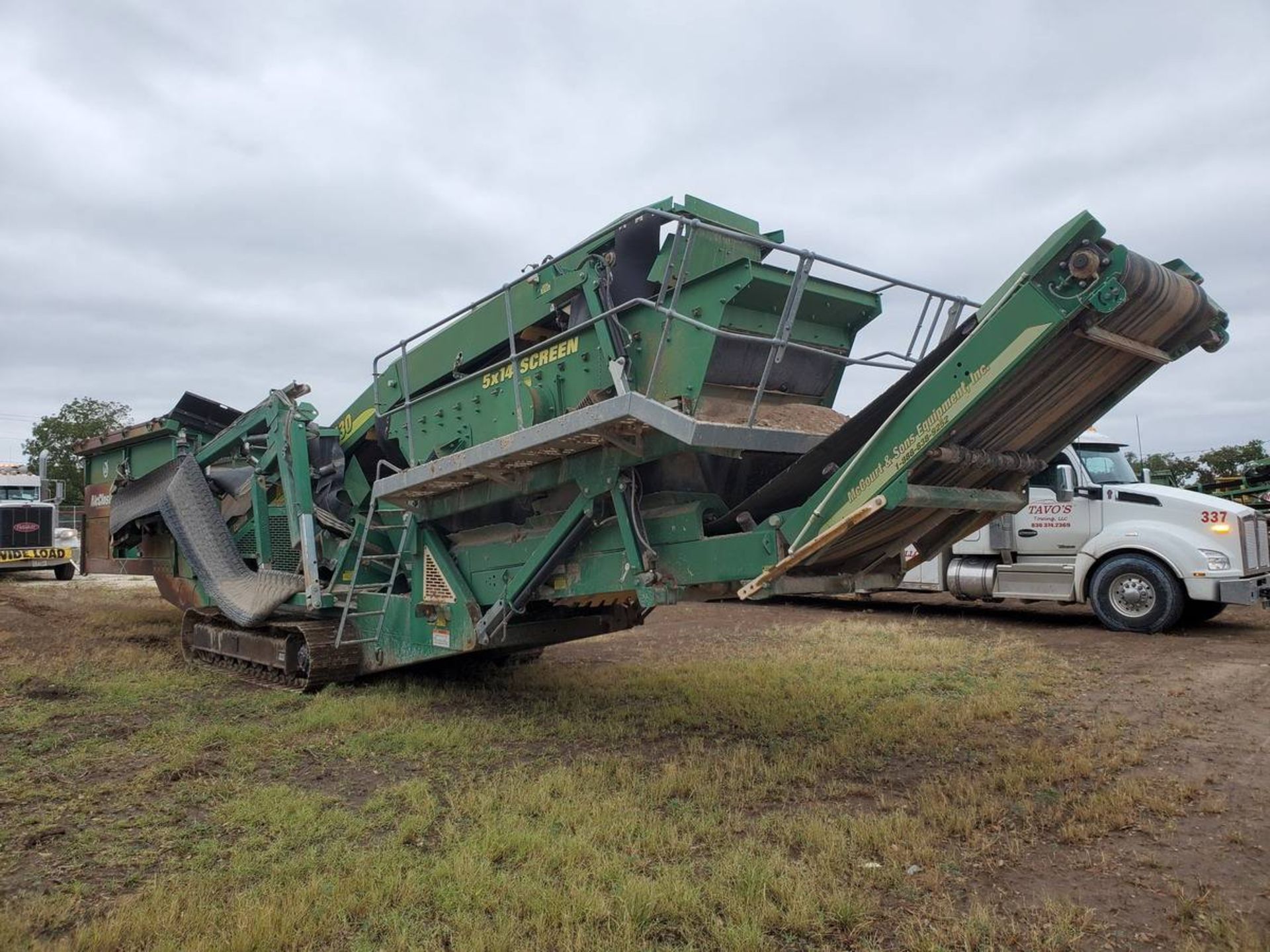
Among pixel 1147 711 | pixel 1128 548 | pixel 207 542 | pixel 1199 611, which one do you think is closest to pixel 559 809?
pixel 1147 711

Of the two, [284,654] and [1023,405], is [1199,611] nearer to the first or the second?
[1023,405]

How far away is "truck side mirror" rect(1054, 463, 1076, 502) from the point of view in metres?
11.3

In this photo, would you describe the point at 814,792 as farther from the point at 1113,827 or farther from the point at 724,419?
the point at 724,419

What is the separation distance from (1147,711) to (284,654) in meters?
6.78

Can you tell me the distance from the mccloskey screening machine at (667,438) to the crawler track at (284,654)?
31mm

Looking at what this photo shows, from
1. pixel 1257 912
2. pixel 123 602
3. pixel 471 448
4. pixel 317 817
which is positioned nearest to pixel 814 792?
pixel 1257 912

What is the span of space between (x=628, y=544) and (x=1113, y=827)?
285 centimetres

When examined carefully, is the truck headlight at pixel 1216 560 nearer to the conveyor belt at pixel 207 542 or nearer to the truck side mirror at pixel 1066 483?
the truck side mirror at pixel 1066 483

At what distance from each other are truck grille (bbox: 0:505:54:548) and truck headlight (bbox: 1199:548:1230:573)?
21.2m

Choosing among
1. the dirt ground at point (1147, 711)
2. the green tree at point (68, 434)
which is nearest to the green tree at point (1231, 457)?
the dirt ground at point (1147, 711)

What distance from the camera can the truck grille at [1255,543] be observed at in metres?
10.4

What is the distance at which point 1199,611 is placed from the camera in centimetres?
1107

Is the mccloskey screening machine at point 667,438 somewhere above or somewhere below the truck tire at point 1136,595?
above

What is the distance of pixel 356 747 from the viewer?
5.75 metres
